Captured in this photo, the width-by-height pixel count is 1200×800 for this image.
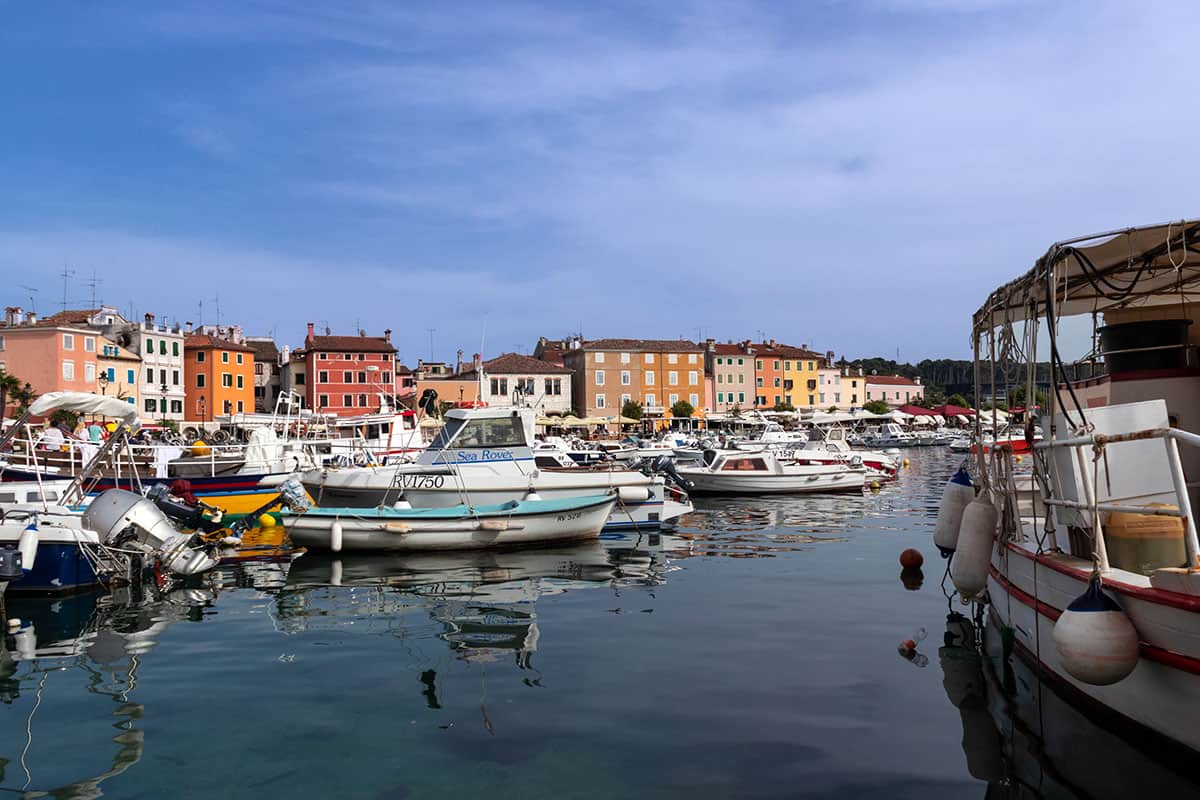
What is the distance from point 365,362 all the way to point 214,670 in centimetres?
7855

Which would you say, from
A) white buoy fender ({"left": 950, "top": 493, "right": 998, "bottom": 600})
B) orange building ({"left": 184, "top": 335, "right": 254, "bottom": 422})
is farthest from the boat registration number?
orange building ({"left": 184, "top": 335, "right": 254, "bottom": 422})

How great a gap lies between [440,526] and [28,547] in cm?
683

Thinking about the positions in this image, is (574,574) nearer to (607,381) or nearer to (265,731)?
(265,731)

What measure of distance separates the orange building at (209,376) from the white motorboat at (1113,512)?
80553 mm

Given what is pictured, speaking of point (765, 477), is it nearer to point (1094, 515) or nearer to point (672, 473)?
point (672, 473)

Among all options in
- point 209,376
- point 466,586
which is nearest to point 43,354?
point 209,376

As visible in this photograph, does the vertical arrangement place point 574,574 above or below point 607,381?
below

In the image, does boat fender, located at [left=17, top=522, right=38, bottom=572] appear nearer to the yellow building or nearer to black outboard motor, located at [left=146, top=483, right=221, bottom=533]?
black outboard motor, located at [left=146, top=483, right=221, bottom=533]

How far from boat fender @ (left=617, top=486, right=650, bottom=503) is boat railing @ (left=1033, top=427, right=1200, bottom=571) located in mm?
12853

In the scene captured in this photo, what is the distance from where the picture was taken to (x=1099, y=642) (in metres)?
6.40

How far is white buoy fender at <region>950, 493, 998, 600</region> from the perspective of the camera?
34.2ft

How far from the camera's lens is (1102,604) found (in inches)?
258

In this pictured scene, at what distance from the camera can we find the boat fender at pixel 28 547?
13.3m

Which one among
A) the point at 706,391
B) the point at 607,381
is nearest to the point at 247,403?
the point at 607,381
